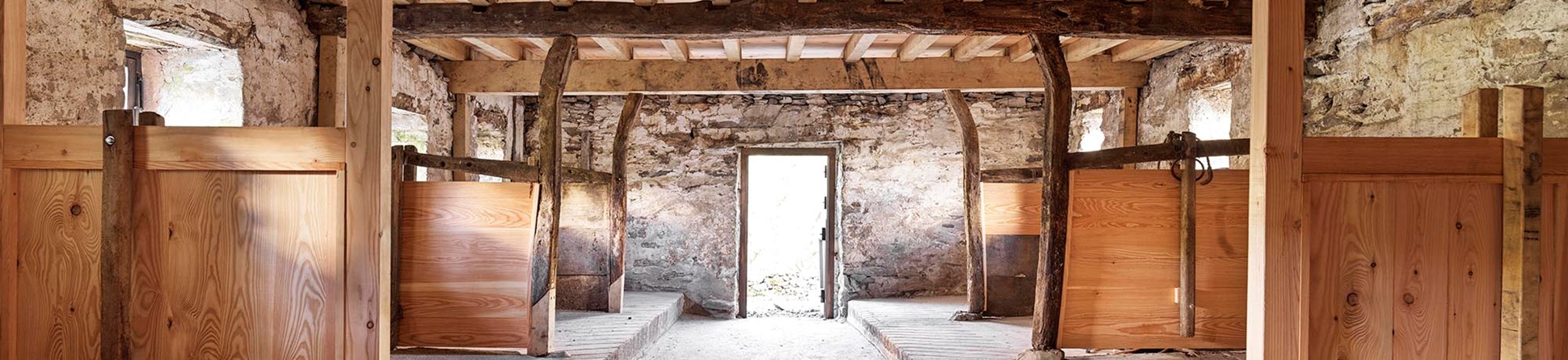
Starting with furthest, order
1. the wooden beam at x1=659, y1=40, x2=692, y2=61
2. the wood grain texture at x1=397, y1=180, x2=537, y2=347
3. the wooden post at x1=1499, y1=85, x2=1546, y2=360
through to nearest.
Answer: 1. the wooden beam at x1=659, y1=40, x2=692, y2=61
2. the wood grain texture at x1=397, y1=180, x2=537, y2=347
3. the wooden post at x1=1499, y1=85, x2=1546, y2=360

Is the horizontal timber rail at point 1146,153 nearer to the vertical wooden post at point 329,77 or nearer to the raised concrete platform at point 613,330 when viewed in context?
the raised concrete platform at point 613,330

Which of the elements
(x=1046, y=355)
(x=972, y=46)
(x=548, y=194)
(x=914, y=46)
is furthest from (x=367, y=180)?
(x=972, y=46)

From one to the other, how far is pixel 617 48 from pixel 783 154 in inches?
95.5

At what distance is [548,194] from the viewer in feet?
13.8

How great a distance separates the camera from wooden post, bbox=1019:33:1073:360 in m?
3.79

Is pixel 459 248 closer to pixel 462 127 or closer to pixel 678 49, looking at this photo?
pixel 678 49

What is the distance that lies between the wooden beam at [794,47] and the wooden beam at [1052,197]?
135cm

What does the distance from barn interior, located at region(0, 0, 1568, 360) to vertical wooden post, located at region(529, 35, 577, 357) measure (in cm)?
2

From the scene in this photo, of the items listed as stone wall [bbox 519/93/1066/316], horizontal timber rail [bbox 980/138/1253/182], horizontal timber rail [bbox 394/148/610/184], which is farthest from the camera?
stone wall [bbox 519/93/1066/316]

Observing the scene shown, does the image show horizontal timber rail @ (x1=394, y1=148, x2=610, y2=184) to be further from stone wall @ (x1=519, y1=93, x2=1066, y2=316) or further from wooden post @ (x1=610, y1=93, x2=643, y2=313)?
stone wall @ (x1=519, y1=93, x2=1066, y2=316)

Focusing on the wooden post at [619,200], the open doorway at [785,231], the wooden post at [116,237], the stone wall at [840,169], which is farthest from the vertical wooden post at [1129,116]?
the wooden post at [116,237]

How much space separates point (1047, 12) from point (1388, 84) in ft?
4.71

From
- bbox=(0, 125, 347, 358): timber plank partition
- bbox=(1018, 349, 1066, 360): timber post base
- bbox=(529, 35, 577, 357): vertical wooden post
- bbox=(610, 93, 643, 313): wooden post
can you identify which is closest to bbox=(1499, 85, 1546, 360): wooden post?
bbox=(1018, 349, 1066, 360): timber post base

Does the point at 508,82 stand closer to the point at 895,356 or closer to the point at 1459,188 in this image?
the point at 895,356
